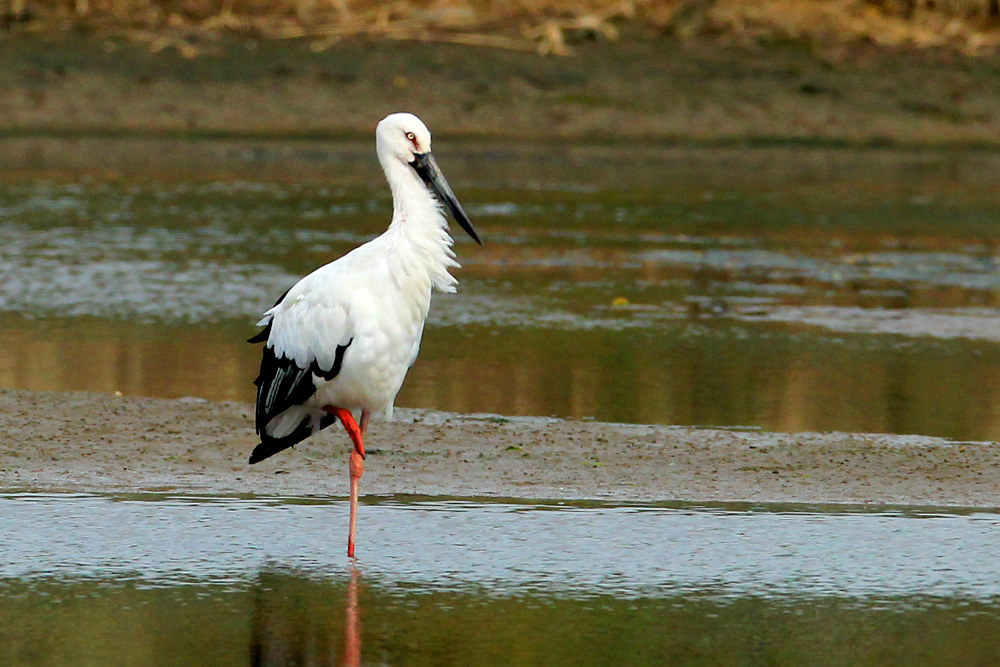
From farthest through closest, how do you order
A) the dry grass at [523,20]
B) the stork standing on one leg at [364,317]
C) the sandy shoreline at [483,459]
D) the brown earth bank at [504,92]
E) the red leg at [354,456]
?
the dry grass at [523,20] < the brown earth bank at [504,92] < the sandy shoreline at [483,459] < the stork standing on one leg at [364,317] < the red leg at [354,456]

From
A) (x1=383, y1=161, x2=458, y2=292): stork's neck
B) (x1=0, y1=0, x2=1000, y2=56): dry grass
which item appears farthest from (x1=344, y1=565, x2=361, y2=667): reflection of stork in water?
(x1=0, y1=0, x2=1000, y2=56): dry grass

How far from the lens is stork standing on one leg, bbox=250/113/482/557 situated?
21.2 feet

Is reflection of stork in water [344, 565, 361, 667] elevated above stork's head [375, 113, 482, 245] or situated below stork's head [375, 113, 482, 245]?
below

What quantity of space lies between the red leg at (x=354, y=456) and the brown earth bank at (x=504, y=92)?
1532 cm

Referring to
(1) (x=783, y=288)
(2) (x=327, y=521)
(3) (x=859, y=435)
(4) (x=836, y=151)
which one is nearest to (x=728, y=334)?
(1) (x=783, y=288)

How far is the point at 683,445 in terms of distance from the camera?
26.3 feet

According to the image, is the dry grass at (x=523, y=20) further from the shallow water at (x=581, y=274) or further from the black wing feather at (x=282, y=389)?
the black wing feather at (x=282, y=389)

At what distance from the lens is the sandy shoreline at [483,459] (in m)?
7.20

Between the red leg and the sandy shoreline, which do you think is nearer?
the red leg

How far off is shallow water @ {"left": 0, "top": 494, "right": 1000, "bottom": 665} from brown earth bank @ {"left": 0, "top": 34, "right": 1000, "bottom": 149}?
15.5 metres

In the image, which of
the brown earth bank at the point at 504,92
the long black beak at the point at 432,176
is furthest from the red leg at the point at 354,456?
the brown earth bank at the point at 504,92

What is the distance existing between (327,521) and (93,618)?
1404 mm

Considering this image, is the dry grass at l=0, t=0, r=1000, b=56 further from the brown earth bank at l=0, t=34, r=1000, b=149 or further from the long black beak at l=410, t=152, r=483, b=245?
the long black beak at l=410, t=152, r=483, b=245

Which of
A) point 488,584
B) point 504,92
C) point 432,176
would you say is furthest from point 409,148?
point 504,92
